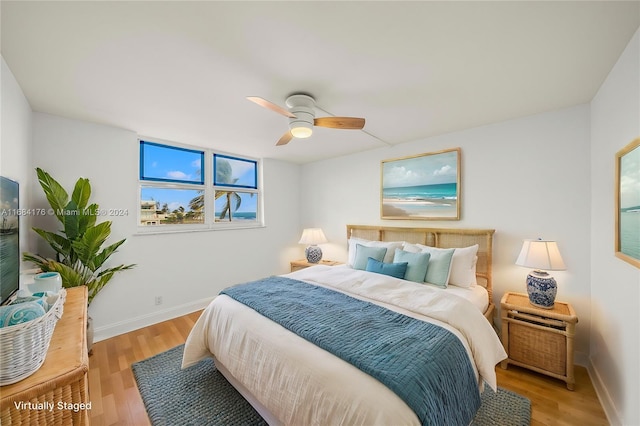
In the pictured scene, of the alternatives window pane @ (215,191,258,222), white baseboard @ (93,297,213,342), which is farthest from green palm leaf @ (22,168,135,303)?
window pane @ (215,191,258,222)

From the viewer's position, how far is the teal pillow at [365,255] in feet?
9.77

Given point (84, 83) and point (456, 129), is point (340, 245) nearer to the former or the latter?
point (456, 129)

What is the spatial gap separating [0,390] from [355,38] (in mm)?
2172

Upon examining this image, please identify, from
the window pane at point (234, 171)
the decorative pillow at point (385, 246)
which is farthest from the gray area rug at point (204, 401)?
the window pane at point (234, 171)

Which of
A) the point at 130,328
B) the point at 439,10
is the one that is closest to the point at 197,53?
the point at 439,10

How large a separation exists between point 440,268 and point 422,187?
3.79ft

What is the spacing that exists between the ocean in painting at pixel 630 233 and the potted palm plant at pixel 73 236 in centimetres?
399

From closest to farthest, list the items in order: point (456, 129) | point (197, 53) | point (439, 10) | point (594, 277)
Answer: point (439, 10) < point (197, 53) < point (594, 277) < point (456, 129)

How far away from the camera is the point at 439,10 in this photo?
1202mm

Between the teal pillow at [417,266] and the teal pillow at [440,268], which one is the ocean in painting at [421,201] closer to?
the teal pillow at [440,268]

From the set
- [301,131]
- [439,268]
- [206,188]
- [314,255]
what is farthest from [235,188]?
[439,268]

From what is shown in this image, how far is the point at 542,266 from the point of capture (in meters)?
2.15

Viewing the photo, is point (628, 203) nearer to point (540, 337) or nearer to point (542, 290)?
point (542, 290)

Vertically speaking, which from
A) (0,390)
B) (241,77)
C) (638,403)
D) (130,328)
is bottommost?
(130,328)
